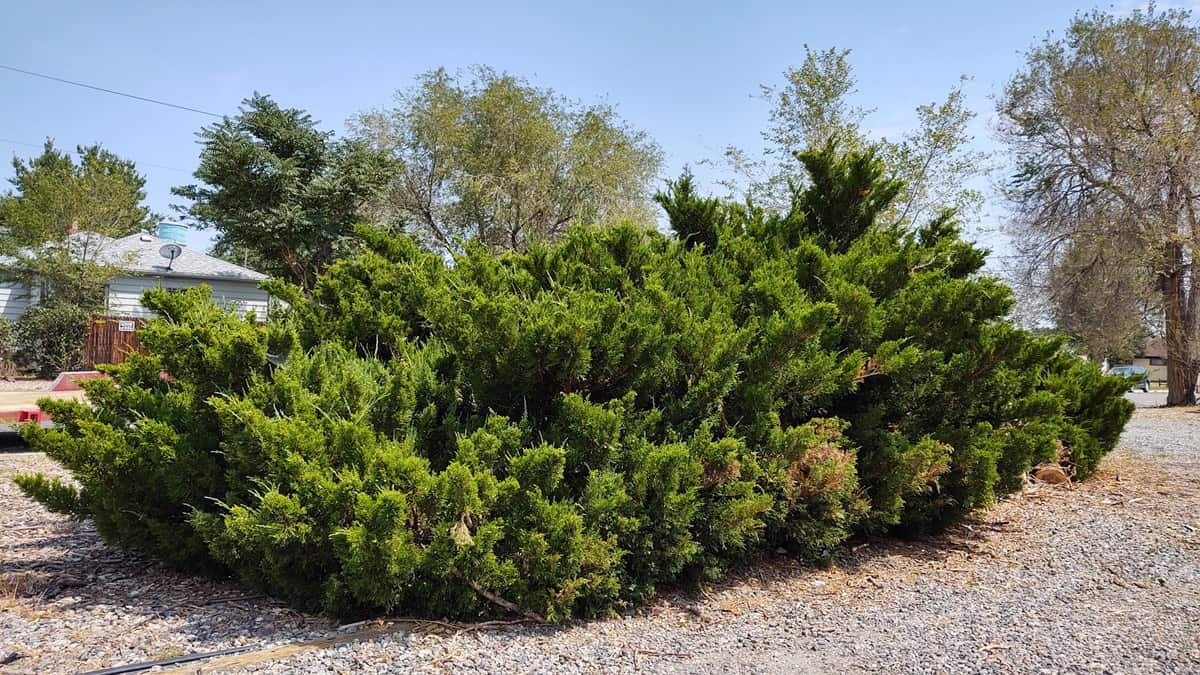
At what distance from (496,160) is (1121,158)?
621 inches

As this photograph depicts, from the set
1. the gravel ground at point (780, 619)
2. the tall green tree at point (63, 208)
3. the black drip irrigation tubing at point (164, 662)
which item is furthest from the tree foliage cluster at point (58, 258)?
the black drip irrigation tubing at point (164, 662)

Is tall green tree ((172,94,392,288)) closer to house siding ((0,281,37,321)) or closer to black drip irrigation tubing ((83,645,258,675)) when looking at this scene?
house siding ((0,281,37,321))

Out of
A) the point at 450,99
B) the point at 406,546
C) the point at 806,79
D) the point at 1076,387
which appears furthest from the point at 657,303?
the point at 450,99

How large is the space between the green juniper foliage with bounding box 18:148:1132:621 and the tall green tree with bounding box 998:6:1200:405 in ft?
43.8

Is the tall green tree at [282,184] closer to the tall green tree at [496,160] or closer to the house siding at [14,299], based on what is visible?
the tall green tree at [496,160]

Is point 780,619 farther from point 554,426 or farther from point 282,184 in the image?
point 282,184

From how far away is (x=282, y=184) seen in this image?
19.0 m

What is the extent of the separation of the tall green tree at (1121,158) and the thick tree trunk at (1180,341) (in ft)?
0.08

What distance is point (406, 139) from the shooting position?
2177 cm

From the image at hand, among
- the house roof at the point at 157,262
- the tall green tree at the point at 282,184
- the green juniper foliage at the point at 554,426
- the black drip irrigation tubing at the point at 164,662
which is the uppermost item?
the tall green tree at the point at 282,184

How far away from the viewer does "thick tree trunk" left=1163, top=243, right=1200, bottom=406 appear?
15906 millimetres

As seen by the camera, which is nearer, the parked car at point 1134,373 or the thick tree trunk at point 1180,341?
the parked car at point 1134,373

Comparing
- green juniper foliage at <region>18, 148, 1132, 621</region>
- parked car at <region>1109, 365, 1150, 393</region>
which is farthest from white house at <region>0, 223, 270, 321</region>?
parked car at <region>1109, 365, 1150, 393</region>

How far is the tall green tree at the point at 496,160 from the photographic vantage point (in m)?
→ 21.4
